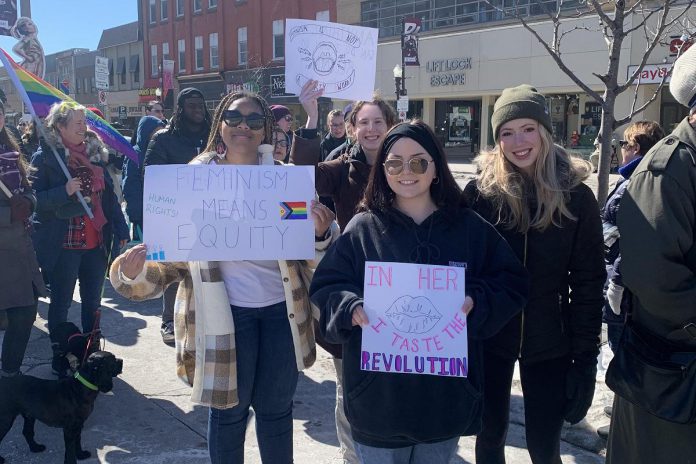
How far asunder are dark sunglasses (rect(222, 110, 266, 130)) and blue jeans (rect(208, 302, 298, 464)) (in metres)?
0.83

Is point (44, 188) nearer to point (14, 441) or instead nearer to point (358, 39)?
point (14, 441)

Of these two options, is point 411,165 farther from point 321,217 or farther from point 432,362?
point 432,362

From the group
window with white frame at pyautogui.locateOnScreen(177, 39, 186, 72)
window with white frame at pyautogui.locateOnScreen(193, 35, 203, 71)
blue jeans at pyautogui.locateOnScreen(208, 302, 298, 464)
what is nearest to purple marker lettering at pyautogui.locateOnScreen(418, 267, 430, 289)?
blue jeans at pyautogui.locateOnScreen(208, 302, 298, 464)

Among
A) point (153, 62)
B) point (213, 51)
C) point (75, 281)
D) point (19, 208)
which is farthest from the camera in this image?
point (153, 62)

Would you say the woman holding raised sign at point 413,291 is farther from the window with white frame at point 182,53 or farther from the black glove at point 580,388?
the window with white frame at point 182,53

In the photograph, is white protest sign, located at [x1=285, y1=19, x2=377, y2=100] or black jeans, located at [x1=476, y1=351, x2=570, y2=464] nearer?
black jeans, located at [x1=476, y1=351, x2=570, y2=464]

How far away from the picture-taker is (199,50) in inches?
1544

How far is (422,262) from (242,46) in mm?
36473

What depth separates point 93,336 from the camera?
4.31 m

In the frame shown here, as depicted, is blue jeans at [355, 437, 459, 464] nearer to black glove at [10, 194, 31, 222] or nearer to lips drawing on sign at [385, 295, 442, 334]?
lips drawing on sign at [385, 295, 442, 334]

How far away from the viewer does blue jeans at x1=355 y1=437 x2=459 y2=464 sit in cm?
224

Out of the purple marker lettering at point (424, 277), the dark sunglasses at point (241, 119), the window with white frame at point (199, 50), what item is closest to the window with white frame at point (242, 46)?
the window with white frame at point (199, 50)

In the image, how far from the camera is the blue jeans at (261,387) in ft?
8.89

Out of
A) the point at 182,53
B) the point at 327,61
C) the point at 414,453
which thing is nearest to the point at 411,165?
the point at 414,453
